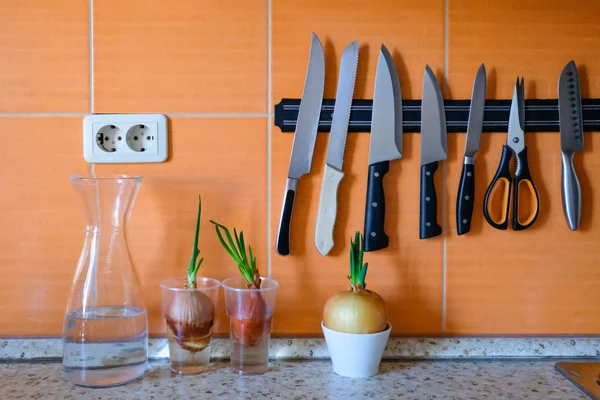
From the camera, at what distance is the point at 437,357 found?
0.99 meters

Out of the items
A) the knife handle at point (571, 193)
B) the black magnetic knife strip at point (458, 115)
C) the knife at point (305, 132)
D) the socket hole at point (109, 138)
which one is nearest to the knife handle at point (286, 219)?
the knife at point (305, 132)

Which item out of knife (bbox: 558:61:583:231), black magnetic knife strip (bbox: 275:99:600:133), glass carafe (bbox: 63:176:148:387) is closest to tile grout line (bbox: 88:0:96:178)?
glass carafe (bbox: 63:176:148:387)

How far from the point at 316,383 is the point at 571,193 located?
1.88 ft

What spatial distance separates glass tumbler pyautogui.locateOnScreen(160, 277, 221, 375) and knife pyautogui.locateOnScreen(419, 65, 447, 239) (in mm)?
409

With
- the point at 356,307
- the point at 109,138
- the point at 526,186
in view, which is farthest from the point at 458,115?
the point at 109,138

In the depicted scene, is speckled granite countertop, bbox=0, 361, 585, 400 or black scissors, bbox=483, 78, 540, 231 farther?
black scissors, bbox=483, 78, 540, 231

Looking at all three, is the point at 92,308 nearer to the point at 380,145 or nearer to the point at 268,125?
the point at 268,125

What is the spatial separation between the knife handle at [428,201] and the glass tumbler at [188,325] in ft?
1.31

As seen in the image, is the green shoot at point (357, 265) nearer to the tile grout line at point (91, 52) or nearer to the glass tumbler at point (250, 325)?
the glass tumbler at point (250, 325)

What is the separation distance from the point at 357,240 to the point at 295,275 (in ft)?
0.46

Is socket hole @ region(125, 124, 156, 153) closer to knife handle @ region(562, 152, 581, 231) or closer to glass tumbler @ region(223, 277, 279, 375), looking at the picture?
glass tumbler @ region(223, 277, 279, 375)

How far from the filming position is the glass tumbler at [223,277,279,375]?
885 mm

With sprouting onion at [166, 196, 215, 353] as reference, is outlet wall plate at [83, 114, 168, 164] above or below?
above

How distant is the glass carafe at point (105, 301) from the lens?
0.85 metres
